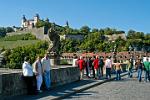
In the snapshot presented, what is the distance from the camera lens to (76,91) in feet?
57.2

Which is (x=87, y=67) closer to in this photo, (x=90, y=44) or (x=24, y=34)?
(x=90, y=44)

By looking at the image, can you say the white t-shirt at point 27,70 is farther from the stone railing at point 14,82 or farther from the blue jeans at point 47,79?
the blue jeans at point 47,79

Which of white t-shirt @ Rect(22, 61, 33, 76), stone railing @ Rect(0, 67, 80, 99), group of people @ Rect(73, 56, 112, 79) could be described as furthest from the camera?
group of people @ Rect(73, 56, 112, 79)

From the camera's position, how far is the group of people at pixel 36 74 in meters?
15.2

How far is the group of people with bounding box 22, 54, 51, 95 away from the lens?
1522cm

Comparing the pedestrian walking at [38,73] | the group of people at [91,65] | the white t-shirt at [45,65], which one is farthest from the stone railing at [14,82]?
the group of people at [91,65]

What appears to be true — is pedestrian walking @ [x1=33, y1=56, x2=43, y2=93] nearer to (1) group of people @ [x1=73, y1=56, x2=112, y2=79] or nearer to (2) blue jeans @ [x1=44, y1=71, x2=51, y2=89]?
(2) blue jeans @ [x1=44, y1=71, x2=51, y2=89]

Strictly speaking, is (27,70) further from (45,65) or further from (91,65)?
(91,65)

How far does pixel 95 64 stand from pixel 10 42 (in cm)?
14394

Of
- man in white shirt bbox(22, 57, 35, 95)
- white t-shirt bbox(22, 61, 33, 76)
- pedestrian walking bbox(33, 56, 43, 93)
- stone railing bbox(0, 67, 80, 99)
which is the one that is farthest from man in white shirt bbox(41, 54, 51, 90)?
white t-shirt bbox(22, 61, 33, 76)

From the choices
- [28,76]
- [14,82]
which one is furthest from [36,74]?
[14,82]

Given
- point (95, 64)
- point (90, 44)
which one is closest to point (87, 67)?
point (95, 64)

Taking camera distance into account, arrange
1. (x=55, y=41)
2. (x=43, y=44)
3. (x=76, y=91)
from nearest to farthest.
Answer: (x=76, y=91) < (x=55, y=41) < (x=43, y=44)

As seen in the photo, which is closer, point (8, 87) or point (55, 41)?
point (8, 87)
